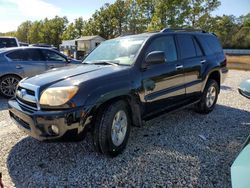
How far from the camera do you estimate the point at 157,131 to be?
4672 mm

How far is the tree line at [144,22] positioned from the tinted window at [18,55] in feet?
37.9

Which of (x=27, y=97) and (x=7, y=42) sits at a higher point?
(x=7, y=42)

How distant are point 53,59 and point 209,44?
191 inches

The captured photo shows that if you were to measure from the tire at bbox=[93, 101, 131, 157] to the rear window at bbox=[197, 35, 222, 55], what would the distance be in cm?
287

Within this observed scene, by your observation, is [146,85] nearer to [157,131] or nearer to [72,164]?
[157,131]

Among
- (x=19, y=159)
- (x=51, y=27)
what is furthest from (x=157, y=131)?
(x=51, y=27)

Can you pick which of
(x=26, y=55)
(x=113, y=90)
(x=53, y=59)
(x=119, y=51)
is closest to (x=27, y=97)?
(x=113, y=90)

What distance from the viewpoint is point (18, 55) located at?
7664 millimetres

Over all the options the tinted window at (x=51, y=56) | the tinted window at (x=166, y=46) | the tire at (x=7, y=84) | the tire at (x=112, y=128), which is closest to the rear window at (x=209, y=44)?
the tinted window at (x=166, y=46)

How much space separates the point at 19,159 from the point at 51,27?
70.6 meters

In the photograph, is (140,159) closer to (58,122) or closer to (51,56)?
(58,122)

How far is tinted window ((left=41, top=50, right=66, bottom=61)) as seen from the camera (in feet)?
26.7

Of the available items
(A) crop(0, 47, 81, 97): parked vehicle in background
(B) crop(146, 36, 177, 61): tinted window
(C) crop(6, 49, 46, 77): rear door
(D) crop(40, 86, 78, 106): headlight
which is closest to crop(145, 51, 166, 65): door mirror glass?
(B) crop(146, 36, 177, 61): tinted window

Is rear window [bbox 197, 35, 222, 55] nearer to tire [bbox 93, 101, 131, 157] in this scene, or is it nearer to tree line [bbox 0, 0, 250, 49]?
tire [bbox 93, 101, 131, 157]
